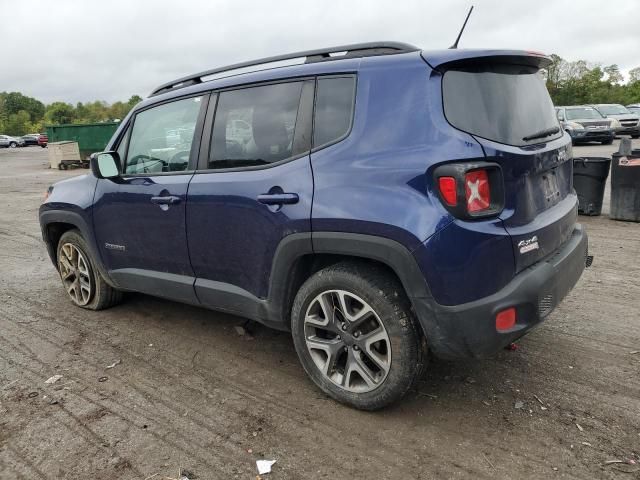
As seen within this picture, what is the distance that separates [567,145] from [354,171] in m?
1.50

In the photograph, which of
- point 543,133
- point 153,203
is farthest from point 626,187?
point 153,203

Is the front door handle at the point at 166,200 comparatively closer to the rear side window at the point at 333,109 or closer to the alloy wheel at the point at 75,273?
the rear side window at the point at 333,109

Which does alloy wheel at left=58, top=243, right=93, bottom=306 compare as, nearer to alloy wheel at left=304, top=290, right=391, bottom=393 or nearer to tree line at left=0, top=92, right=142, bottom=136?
alloy wheel at left=304, top=290, right=391, bottom=393

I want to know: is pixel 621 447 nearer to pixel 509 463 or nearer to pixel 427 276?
pixel 509 463

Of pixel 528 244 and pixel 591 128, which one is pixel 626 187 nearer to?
pixel 528 244

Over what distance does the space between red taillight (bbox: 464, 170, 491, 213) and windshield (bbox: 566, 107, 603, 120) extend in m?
22.2

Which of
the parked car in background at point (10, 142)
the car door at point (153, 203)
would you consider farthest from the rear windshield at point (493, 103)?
the parked car in background at point (10, 142)

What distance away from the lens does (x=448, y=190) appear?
242cm

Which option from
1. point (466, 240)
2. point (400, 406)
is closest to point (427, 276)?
point (466, 240)

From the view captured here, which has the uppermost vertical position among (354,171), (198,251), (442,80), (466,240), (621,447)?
(442,80)

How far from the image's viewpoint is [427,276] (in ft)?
8.11

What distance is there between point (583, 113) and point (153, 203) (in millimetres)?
22812

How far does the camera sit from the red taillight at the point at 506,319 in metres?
2.47

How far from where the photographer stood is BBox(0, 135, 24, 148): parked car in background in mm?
57744
